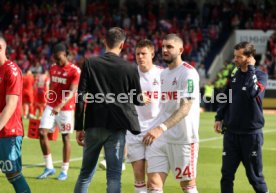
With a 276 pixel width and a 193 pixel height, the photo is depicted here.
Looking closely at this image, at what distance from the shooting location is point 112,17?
4566 centimetres

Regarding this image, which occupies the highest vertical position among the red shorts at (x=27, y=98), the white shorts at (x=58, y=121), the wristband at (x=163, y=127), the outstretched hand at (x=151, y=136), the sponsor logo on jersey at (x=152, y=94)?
the sponsor logo on jersey at (x=152, y=94)

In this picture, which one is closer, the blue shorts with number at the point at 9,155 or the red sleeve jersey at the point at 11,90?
the red sleeve jersey at the point at 11,90

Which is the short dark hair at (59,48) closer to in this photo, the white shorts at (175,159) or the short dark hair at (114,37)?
the white shorts at (175,159)

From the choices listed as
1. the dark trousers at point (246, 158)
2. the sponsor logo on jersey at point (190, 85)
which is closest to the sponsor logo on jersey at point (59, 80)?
the dark trousers at point (246, 158)

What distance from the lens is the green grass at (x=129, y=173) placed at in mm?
12734

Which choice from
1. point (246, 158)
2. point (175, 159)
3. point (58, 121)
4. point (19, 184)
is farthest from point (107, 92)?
point (58, 121)

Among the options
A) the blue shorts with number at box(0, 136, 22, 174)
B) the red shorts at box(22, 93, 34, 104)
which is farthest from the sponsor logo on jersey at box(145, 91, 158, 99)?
the red shorts at box(22, 93, 34, 104)

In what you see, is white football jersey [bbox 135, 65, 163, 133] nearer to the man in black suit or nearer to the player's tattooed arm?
the player's tattooed arm

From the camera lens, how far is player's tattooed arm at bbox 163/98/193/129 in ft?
29.5

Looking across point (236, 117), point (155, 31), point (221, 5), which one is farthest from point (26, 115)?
point (236, 117)

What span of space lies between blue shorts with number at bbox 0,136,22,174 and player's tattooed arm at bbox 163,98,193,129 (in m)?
1.84

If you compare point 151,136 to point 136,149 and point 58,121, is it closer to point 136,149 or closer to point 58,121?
point 136,149

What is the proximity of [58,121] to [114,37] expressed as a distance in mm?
5515

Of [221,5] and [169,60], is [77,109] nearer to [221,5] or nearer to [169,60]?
[169,60]
